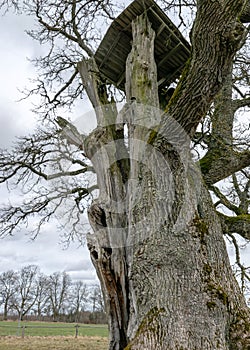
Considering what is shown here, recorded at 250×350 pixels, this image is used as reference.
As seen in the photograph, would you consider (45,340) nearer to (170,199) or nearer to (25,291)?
(170,199)

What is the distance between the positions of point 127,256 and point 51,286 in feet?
129

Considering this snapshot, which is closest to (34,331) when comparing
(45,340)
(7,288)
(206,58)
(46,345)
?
(45,340)

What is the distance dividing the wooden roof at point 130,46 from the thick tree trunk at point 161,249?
1.28 meters

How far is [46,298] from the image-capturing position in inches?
1476

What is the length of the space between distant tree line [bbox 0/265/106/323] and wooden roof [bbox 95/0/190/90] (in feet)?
103

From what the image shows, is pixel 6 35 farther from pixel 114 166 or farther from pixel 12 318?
pixel 12 318

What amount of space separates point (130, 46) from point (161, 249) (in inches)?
148

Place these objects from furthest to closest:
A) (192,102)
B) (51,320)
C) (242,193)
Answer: (51,320) → (242,193) → (192,102)

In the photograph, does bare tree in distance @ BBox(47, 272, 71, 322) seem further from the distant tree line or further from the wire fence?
the wire fence

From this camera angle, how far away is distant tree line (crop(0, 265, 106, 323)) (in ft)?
115

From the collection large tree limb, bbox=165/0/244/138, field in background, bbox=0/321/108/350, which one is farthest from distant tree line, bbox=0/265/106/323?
large tree limb, bbox=165/0/244/138

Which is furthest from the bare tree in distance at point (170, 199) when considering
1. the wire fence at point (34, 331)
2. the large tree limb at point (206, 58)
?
the wire fence at point (34, 331)


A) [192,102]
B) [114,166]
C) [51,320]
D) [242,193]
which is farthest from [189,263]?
[51,320]

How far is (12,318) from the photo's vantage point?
35062 millimetres
